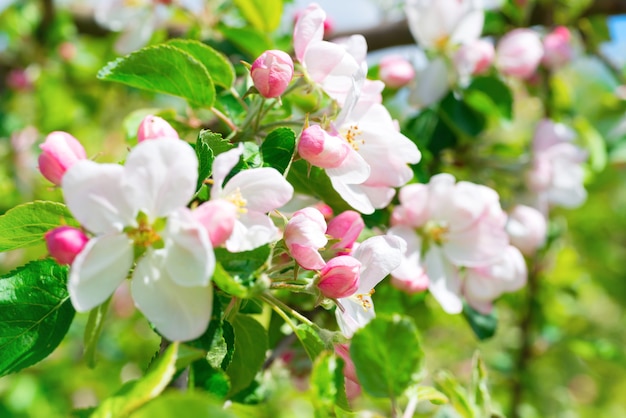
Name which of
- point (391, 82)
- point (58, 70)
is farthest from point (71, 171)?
point (58, 70)

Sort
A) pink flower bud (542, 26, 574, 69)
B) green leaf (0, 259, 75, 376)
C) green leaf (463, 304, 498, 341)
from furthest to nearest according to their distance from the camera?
pink flower bud (542, 26, 574, 69), green leaf (463, 304, 498, 341), green leaf (0, 259, 75, 376)

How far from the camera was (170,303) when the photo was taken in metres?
0.60

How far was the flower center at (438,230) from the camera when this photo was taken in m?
1.07

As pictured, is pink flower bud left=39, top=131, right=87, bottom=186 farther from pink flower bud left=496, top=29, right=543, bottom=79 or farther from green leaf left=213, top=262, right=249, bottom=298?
pink flower bud left=496, top=29, right=543, bottom=79

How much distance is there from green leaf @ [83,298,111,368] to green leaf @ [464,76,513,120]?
0.94 m

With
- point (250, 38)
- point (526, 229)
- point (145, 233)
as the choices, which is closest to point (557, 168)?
point (526, 229)

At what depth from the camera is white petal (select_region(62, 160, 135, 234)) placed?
0.57 meters

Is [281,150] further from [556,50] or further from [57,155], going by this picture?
[556,50]

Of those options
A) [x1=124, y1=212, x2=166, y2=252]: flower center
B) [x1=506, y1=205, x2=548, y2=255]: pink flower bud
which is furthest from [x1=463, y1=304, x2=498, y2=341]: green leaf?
[x1=124, y1=212, x2=166, y2=252]: flower center

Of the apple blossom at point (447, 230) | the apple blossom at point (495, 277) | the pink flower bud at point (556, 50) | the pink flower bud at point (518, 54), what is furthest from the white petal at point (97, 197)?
the pink flower bud at point (556, 50)

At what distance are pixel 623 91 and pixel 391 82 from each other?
98cm

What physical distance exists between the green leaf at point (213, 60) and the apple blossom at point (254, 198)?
288mm

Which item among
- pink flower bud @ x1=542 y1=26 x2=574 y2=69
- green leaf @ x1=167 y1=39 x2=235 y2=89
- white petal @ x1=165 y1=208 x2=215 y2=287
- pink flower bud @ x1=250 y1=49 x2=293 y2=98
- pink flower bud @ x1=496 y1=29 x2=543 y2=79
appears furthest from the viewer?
pink flower bud @ x1=542 y1=26 x2=574 y2=69

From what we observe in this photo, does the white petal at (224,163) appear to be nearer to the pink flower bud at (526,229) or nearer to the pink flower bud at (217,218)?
the pink flower bud at (217,218)
